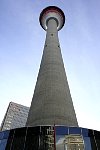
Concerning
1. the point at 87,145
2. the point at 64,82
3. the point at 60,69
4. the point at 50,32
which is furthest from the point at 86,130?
the point at 50,32

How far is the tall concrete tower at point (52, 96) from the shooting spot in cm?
2545

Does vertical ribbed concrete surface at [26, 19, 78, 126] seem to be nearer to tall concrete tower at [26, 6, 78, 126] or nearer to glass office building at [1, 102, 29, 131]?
tall concrete tower at [26, 6, 78, 126]

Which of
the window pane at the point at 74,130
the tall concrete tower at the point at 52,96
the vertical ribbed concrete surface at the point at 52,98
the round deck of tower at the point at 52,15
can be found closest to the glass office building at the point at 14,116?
the round deck of tower at the point at 52,15

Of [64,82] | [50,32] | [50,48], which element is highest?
[50,32]

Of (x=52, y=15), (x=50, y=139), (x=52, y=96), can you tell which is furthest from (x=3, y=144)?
(x=52, y=15)

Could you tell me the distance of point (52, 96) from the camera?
28.0m

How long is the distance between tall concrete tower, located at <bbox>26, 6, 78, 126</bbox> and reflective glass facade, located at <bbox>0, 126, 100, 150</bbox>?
4640mm

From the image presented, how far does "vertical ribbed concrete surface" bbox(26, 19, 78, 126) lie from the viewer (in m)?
25.4

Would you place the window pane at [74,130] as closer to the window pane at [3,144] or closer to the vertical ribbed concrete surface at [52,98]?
the vertical ribbed concrete surface at [52,98]

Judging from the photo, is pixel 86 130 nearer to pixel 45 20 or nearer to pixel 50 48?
pixel 50 48

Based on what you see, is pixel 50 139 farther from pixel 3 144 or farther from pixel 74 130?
pixel 3 144

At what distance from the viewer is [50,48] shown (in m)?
38.3

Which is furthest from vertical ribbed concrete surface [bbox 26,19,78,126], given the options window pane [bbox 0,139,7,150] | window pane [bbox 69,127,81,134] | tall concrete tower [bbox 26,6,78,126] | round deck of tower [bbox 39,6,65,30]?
round deck of tower [bbox 39,6,65,30]

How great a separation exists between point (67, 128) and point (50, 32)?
95.9 ft
